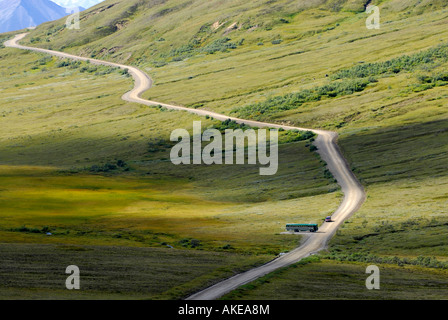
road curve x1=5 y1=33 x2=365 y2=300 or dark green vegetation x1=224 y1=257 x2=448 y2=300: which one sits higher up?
road curve x1=5 y1=33 x2=365 y2=300

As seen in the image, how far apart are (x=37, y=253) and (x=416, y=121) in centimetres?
8802

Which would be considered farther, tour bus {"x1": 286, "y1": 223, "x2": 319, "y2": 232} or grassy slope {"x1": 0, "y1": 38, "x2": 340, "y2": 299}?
tour bus {"x1": 286, "y1": 223, "x2": 319, "y2": 232}

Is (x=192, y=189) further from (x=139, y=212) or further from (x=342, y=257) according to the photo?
(x=342, y=257)

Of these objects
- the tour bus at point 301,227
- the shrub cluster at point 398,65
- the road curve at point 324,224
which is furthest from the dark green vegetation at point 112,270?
the shrub cluster at point 398,65

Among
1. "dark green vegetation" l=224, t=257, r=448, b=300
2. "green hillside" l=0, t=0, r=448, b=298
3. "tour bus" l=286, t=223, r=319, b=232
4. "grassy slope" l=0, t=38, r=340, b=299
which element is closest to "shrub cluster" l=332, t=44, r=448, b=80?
"green hillside" l=0, t=0, r=448, b=298

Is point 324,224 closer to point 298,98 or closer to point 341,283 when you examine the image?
point 341,283

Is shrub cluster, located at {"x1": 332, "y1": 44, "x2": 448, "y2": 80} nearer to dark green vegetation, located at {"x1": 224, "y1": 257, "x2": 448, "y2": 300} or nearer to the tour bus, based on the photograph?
the tour bus

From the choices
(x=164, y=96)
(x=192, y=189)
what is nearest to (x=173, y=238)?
(x=192, y=189)

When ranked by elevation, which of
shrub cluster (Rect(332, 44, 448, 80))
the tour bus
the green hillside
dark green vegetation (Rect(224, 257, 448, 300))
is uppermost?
shrub cluster (Rect(332, 44, 448, 80))

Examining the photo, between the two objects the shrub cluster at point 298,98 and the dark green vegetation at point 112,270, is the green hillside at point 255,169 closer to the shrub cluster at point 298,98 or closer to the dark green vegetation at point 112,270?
the shrub cluster at point 298,98

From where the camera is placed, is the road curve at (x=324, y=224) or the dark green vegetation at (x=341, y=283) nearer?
the dark green vegetation at (x=341, y=283)

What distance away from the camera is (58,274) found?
45031 mm

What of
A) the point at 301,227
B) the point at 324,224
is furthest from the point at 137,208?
the point at 324,224

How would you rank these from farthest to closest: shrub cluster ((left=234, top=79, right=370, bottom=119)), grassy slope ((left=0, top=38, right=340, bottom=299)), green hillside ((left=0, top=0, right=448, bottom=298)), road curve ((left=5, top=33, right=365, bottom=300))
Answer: shrub cluster ((left=234, top=79, right=370, bottom=119)), green hillside ((left=0, top=0, right=448, bottom=298)), grassy slope ((left=0, top=38, right=340, bottom=299)), road curve ((left=5, top=33, right=365, bottom=300))
